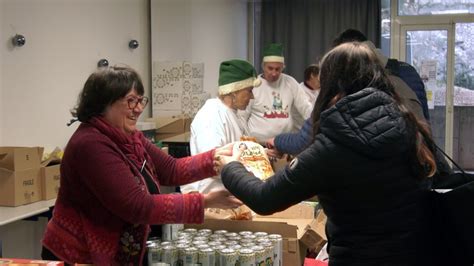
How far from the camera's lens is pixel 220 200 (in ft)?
5.91

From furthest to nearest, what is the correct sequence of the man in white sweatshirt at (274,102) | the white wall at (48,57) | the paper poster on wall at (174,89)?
1. the paper poster on wall at (174,89)
2. the man in white sweatshirt at (274,102)
3. the white wall at (48,57)

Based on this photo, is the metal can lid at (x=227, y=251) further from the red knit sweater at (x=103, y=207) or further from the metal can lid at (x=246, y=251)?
the red knit sweater at (x=103, y=207)

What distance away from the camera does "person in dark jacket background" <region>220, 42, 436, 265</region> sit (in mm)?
1377

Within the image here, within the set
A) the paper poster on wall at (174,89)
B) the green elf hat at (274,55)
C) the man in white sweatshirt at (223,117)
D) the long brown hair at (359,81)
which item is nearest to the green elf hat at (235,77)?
the man in white sweatshirt at (223,117)

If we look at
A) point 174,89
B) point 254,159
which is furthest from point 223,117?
point 174,89

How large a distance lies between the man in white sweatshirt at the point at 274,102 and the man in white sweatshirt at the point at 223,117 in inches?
57.1

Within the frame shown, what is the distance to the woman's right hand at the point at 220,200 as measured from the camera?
177 cm

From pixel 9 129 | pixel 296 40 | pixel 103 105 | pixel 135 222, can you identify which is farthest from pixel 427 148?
pixel 296 40

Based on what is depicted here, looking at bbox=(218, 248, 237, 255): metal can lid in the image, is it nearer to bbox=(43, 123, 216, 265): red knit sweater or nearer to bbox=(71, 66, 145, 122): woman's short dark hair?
bbox=(43, 123, 216, 265): red knit sweater

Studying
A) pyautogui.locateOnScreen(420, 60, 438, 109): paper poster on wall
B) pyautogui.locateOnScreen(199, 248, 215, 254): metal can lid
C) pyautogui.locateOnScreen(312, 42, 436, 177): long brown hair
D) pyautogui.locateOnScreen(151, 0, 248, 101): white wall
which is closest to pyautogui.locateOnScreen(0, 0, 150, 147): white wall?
pyautogui.locateOnScreen(151, 0, 248, 101): white wall

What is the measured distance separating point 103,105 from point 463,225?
1.08 metres

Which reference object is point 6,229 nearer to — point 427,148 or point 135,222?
point 135,222

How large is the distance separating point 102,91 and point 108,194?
1.09 feet

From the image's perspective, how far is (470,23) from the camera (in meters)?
6.89
